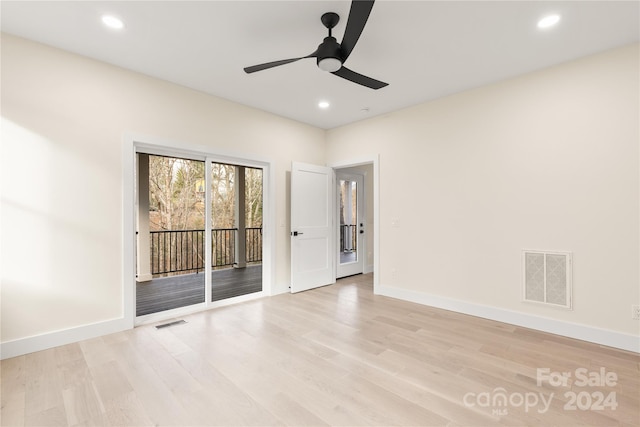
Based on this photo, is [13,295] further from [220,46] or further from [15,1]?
[220,46]

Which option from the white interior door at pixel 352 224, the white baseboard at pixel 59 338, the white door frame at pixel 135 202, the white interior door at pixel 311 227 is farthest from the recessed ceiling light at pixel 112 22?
the white interior door at pixel 352 224

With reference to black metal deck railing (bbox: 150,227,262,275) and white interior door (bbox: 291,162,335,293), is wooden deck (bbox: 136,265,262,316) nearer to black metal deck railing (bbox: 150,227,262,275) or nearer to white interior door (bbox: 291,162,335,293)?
black metal deck railing (bbox: 150,227,262,275)

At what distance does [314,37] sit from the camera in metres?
2.63

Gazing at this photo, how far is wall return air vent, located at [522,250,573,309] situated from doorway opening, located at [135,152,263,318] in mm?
3660

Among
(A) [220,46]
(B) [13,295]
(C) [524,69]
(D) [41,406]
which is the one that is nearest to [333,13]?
(A) [220,46]

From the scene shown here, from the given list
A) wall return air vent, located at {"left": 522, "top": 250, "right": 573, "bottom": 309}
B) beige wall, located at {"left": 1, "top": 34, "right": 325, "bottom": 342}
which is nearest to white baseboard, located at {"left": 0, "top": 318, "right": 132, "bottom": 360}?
beige wall, located at {"left": 1, "top": 34, "right": 325, "bottom": 342}

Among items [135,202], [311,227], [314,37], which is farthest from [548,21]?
[135,202]

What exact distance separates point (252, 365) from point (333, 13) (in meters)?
2.90

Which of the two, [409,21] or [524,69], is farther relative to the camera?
[524,69]

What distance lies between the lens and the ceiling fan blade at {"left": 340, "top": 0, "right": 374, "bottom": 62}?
1.71 m

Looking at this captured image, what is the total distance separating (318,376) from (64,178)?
118 inches

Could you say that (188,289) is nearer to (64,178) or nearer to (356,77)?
(64,178)

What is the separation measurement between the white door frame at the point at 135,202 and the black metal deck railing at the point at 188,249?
144 centimetres

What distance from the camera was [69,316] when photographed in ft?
9.43
